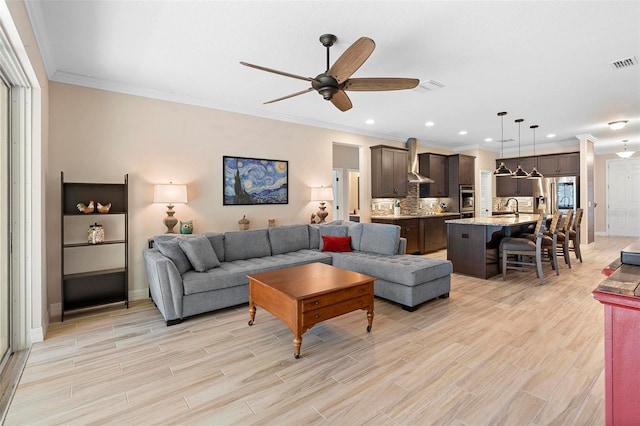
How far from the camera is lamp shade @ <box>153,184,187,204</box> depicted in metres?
4.02

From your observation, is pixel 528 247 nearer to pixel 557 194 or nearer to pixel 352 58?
pixel 352 58

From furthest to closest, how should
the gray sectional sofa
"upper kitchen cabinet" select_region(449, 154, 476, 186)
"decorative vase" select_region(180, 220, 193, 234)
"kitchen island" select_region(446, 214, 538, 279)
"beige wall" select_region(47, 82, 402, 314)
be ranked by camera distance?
"upper kitchen cabinet" select_region(449, 154, 476, 186) < "kitchen island" select_region(446, 214, 538, 279) < "decorative vase" select_region(180, 220, 193, 234) < "beige wall" select_region(47, 82, 402, 314) < the gray sectional sofa

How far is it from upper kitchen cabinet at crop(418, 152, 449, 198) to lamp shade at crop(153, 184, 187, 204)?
582 cm

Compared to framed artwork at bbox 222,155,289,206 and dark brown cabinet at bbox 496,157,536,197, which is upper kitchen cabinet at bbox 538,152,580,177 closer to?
dark brown cabinet at bbox 496,157,536,197

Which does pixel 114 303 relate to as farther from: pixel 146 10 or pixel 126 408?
pixel 146 10

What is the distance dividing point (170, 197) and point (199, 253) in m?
0.98

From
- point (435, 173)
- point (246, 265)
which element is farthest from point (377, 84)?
point (435, 173)

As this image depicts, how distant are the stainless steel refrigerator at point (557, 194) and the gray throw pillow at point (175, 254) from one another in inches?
339

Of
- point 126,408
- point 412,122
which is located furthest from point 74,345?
point 412,122

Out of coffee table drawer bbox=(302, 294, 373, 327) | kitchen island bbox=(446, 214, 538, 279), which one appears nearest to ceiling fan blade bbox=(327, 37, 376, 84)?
coffee table drawer bbox=(302, 294, 373, 327)

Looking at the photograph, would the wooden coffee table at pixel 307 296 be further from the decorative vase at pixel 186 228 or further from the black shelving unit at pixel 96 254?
the black shelving unit at pixel 96 254

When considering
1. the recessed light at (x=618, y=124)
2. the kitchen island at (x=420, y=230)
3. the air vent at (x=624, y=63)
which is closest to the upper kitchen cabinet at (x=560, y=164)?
the recessed light at (x=618, y=124)

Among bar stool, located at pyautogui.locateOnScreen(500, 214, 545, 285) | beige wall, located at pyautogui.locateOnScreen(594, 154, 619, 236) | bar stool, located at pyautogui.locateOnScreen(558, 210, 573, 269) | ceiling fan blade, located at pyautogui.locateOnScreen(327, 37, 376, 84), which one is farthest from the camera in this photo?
beige wall, located at pyautogui.locateOnScreen(594, 154, 619, 236)

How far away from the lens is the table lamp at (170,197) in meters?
4.02
